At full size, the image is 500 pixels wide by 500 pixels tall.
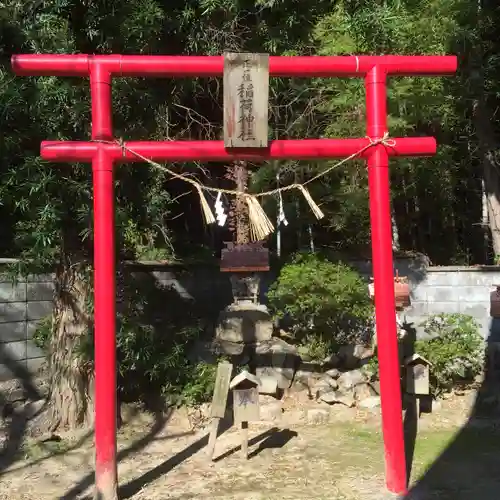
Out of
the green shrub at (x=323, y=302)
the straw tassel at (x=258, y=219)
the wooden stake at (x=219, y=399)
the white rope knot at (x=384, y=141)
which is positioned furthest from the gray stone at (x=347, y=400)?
the white rope knot at (x=384, y=141)

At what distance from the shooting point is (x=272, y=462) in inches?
220

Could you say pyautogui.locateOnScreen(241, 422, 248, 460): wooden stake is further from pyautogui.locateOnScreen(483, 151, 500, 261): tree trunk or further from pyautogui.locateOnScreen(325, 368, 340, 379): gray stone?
pyautogui.locateOnScreen(483, 151, 500, 261): tree trunk

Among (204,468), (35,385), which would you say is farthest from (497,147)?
(35,385)

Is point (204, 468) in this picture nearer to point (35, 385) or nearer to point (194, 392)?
point (194, 392)

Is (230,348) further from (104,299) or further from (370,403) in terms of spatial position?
(104,299)

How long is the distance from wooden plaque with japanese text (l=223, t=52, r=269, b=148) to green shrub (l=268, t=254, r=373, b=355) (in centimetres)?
315

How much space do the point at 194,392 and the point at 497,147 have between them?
6633 mm

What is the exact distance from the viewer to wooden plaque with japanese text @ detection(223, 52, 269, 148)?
4.68 metres

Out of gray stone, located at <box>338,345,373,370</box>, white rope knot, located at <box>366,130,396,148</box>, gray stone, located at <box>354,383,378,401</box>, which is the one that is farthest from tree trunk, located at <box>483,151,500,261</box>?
white rope knot, located at <box>366,130,396,148</box>

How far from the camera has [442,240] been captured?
13.3 metres

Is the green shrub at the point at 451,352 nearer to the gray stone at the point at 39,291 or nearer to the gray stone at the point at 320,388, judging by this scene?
the gray stone at the point at 320,388

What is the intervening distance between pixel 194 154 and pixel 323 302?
333 centimetres

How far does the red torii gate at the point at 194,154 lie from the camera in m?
4.65

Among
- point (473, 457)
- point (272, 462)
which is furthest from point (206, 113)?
point (473, 457)
